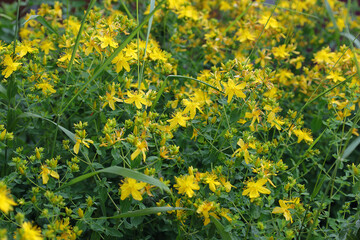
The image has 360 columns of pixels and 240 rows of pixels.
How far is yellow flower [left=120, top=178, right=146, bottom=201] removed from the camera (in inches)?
59.4

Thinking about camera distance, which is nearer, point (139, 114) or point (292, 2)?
point (139, 114)

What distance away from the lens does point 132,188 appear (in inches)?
59.8

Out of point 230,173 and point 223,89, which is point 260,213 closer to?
point 230,173

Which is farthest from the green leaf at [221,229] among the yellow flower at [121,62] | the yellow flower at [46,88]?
the yellow flower at [46,88]

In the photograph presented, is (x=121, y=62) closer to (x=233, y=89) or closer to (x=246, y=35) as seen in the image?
(x=233, y=89)

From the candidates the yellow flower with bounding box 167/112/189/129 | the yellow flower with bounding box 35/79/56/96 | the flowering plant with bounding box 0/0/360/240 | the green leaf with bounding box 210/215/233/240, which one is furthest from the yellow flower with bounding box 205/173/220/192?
the yellow flower with bounding box 35/79/56/96

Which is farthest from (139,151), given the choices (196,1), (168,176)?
(196,1)

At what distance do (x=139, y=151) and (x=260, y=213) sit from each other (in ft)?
1.83

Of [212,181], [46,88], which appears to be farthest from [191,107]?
[46,88]

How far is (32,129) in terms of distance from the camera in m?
2.08

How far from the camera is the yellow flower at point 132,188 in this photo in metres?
1.51

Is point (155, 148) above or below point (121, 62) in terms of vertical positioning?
below

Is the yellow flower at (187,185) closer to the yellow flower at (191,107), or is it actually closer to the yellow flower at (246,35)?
the yellow flower at (191,107)

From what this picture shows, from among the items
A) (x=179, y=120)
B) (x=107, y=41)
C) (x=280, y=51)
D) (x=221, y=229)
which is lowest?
(x=221, y=229)
